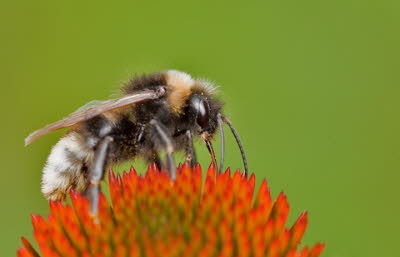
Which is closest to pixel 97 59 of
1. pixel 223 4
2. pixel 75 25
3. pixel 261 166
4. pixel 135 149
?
pixel 75 25

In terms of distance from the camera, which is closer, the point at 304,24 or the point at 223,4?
the point at 304,24

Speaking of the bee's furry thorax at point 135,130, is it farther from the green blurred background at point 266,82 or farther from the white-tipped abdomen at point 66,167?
the green blurred background at point 266,82

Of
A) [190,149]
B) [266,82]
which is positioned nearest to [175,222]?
[190,149]

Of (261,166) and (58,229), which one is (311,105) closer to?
(261,166)

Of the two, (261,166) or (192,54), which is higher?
(192,54)

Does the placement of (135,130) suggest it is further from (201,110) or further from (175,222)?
(175,222)

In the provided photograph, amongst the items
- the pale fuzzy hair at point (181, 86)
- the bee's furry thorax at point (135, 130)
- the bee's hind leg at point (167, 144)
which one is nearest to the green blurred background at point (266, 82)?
the pale fuzzy hair at point (181, 86)

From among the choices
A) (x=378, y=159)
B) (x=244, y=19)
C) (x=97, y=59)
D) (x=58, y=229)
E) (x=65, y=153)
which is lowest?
(x=58, y=229)
